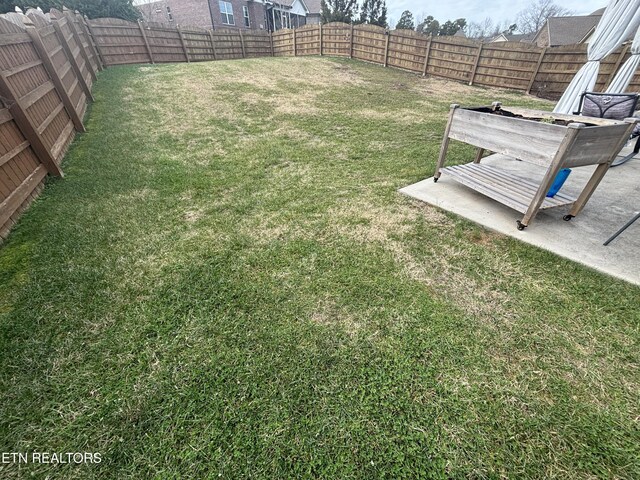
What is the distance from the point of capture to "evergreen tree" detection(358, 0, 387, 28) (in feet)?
96.9

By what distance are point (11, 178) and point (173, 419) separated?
3.58 metres

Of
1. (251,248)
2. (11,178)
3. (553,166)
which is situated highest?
(553,166)

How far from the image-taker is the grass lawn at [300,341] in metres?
1.50

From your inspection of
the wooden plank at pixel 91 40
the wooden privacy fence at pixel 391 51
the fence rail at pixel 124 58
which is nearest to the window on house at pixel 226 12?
the fence rail at pixel 124 58

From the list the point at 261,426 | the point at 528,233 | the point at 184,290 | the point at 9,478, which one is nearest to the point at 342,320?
the point at 261,426

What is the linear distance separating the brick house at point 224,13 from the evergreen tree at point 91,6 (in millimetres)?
6326

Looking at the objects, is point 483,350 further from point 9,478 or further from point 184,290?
point 9,478

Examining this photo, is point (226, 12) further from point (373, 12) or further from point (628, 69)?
point (628, 69)

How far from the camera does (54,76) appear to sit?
4883 millimetres

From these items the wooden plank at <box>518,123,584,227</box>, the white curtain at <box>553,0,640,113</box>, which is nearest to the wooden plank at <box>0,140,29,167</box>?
the wooden plank at <box>518,123,584,227</box>

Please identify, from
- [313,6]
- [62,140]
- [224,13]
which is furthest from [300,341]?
[313,6]

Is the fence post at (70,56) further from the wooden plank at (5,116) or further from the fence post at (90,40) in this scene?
the fence post at (90,40)

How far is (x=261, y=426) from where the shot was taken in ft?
5.21

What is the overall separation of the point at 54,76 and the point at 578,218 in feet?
26.9
